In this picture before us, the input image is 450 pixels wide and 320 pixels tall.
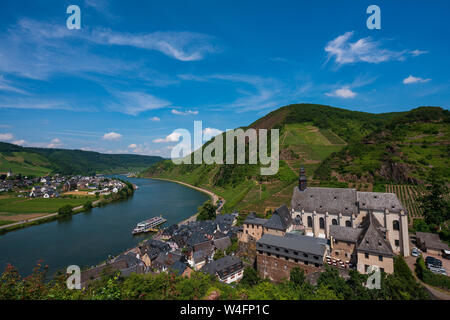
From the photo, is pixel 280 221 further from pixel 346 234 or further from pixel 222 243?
pixel 222 243

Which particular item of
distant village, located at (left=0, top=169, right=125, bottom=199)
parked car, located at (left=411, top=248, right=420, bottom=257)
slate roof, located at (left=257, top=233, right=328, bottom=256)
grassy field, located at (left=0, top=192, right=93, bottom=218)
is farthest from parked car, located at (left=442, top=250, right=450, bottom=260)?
distant village, located at (left=0, top=169, right=125, bottom=199)

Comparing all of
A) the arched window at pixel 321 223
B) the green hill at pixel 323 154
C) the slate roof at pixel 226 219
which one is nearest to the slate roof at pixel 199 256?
the slate roof at pixel 226 219
